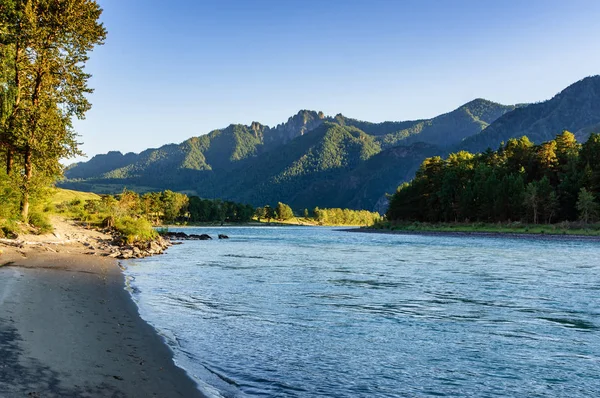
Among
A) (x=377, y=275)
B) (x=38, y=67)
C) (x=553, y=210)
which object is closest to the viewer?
(x=377, y=275)

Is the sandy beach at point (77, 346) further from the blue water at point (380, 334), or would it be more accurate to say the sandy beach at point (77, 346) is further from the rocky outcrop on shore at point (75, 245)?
the rocky outcrop on shore at point (75, 245)

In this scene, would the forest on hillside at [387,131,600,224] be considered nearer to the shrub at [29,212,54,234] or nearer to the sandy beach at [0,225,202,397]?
the shrub at [29,212,54,234]

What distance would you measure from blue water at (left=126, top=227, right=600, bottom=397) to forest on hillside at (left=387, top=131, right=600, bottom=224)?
3610 inches

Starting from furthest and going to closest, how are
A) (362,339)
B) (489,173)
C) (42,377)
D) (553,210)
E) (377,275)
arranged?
(489,173), (553,210), (377,275), (362,339), (42,377)

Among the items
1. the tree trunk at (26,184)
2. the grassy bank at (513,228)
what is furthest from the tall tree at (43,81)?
the grassy bank at (513,228)

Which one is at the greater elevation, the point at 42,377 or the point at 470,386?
the point at 42,377

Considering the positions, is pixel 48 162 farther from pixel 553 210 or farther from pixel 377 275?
pixel 553 210

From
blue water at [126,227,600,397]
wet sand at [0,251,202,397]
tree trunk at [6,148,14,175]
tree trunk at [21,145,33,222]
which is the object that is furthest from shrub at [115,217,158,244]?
wet sand at [0,251,202,397]

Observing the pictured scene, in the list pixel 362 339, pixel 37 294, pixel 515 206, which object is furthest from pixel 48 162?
pixel 515 206

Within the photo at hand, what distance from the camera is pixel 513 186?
115m

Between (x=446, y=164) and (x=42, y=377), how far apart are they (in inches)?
6017

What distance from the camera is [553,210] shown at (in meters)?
108

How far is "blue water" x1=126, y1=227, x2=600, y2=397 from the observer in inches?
382

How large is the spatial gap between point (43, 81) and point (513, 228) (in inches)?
3914
